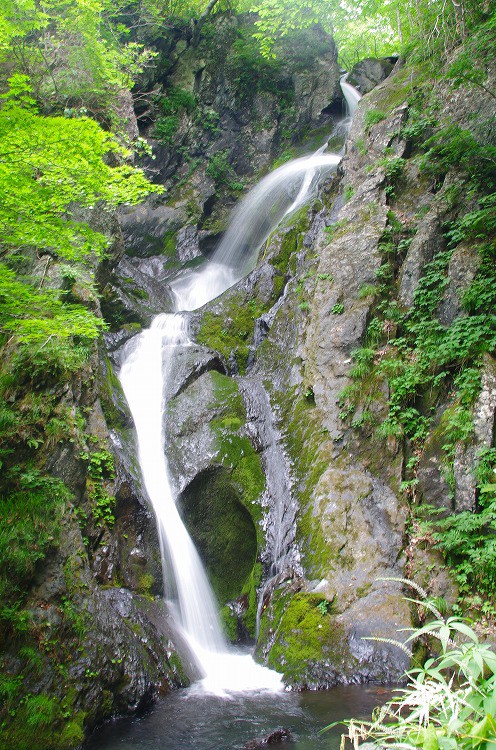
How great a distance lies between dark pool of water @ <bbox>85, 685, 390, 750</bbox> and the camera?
16.0 feet

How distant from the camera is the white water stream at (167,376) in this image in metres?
7.30

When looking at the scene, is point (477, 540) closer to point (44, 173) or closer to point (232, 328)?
point (44, 173)

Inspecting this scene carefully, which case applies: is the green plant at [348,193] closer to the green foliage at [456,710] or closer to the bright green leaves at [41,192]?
the bright green leaves at [41,192]

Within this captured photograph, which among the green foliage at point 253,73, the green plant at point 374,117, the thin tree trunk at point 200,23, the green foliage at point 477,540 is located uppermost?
the thin tree trunk at point 200,23

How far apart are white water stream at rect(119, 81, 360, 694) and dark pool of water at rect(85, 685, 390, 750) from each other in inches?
19.7

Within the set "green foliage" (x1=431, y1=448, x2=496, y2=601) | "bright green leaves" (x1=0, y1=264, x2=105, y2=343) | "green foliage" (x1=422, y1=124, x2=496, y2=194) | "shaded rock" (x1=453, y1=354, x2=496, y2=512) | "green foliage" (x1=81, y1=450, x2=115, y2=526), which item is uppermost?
"bright green leaves" (x1=0, y1=264, x2=105, y2=343)

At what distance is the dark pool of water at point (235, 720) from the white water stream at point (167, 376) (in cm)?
50

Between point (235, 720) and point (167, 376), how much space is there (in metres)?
7.13

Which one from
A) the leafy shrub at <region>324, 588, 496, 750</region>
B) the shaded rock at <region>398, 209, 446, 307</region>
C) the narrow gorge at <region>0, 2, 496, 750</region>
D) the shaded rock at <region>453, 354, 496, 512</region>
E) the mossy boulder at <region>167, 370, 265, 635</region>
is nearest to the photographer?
the leafy shrub at <region>324, 588, 496, 750</region>

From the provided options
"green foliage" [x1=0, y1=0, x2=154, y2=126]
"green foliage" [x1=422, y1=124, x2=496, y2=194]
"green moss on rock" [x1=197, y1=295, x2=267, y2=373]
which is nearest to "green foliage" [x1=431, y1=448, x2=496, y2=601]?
"green foliage" [x1=422, y1=124, x2=496, y2=194]

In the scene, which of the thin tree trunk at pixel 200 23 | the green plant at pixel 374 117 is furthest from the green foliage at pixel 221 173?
the green plant at pixel 374 117

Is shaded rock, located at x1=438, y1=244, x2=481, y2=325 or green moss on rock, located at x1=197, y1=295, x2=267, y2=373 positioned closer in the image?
shaded rock, located at x1=438, y1=244, x2=481, y2=325

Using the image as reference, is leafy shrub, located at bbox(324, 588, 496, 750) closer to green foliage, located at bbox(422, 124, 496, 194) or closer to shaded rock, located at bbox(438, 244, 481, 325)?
shaded rock, located at bbox(438, 244, 481, 325)

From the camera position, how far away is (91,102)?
14.3 m
